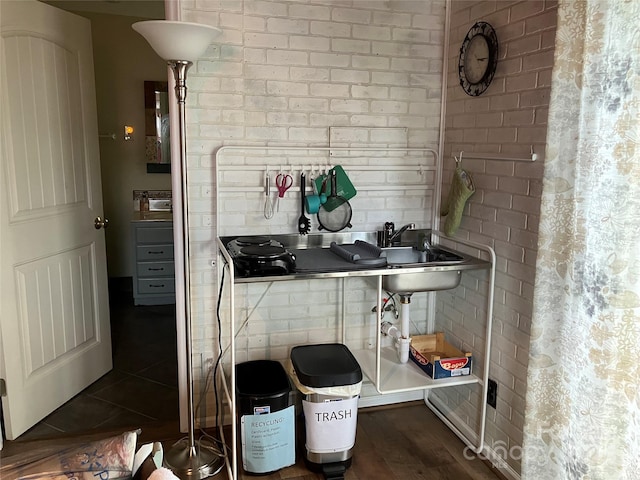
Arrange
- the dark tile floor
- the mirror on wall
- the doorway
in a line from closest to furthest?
1. the dark tile floor
2. the doorway
3. the mirror on wall

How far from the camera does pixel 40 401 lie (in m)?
2.62

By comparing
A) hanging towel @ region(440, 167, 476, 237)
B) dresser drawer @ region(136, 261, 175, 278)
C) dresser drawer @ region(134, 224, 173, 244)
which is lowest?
dresser drawer @ region(136, 261, 175, 278)

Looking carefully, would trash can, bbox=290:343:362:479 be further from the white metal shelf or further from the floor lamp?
the floor lamp

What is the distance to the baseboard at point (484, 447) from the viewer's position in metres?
2.23

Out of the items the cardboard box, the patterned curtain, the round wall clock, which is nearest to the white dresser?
the cardboard box

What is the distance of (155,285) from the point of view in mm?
4449

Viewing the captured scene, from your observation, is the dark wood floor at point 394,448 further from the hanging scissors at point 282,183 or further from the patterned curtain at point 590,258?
the hanging scissors at point 282,183

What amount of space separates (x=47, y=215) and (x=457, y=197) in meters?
1.98

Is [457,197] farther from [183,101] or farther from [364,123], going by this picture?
[183,101]

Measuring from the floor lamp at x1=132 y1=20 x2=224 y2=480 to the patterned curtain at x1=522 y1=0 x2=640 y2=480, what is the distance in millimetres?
1256

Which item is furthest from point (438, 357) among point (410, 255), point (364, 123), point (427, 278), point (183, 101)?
point (183, 101)

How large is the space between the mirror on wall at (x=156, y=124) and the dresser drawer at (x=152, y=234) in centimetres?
61

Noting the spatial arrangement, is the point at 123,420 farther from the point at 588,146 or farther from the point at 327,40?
the point at 588,146

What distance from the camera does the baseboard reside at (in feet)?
7.32
